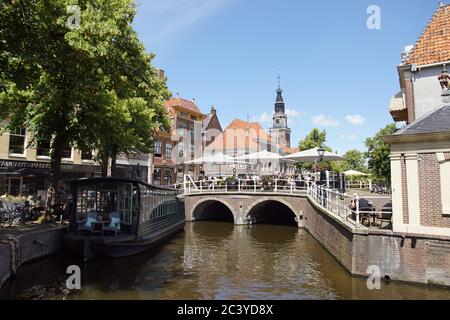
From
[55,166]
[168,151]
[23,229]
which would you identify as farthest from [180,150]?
[23,229]

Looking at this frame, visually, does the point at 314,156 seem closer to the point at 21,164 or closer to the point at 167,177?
the point at 21,164

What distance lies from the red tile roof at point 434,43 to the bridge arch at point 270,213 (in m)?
12.3

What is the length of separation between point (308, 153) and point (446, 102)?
1213 cm

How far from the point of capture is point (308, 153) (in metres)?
23.3

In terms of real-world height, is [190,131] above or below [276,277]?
above

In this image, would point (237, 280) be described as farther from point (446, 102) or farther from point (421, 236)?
point (446, 102)

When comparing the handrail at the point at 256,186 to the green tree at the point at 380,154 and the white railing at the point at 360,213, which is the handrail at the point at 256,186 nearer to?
the white railing at the point at 360,213

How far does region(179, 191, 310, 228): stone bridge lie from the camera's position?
79.7 feet

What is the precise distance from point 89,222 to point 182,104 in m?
34.9

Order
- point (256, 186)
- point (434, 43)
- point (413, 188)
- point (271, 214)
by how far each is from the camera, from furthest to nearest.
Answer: point (271, 214) → point (256, 186) → point (434, 43) → point (413, 188)

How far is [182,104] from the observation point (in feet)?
156

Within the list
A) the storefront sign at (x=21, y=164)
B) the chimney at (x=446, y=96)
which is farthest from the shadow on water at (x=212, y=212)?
the chimney at (x=446, y=96)
